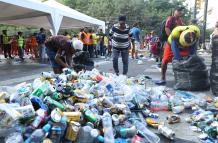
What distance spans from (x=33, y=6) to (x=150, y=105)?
34.0 ft

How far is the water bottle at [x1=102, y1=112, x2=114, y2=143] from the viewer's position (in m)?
4.33

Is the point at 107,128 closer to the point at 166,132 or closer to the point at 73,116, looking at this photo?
the point at 73,116

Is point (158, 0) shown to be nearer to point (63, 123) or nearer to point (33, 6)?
point (33, 6)

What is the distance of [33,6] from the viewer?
15.3m

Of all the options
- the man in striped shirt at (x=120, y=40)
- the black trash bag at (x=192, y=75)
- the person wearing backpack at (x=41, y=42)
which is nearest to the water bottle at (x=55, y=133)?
the black trash bag at (x=192, y=75)

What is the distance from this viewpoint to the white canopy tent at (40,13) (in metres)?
15.2

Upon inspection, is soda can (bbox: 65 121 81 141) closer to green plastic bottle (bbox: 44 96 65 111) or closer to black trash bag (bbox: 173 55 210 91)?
green plastic bottle (bbox: 44 96 65 111)

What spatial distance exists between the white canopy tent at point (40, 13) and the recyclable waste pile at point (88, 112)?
28.3ft

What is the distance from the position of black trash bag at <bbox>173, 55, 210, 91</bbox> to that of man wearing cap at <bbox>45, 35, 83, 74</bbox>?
2.47 meters

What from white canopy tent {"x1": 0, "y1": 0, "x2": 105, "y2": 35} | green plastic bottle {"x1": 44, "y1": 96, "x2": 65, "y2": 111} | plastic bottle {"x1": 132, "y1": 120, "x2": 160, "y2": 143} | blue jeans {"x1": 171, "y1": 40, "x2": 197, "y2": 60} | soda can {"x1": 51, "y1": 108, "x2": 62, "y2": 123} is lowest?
plastic bottle {"x1": 132, "y1": 120, "x2": 160, "y2": 143}

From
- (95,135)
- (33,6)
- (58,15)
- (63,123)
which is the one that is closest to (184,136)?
(95,135)

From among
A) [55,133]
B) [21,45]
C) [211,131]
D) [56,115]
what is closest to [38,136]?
[55,133]

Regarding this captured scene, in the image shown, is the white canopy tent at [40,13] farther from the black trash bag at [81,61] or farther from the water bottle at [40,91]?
the water bottle at [40,91]

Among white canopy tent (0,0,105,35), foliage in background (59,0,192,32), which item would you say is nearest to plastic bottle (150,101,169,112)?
white canopy tent (0,0,105,35)
